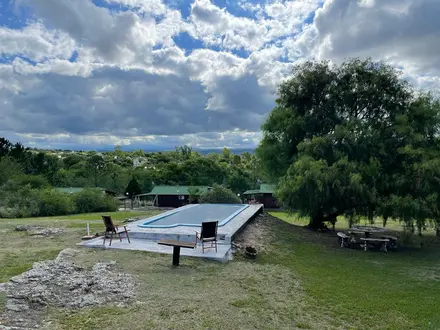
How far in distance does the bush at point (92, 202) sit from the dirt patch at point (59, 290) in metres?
22.9

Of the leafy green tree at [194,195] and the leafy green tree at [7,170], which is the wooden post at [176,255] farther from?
the leafy green tree at [7,170]

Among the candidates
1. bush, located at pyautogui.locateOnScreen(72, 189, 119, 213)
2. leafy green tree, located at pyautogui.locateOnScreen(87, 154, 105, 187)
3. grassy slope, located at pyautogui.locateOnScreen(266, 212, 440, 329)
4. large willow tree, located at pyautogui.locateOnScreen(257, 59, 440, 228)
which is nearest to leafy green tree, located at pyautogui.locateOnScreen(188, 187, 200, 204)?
bush, located at pyautogui.locateOnScreen(72, 189, 119, 213)

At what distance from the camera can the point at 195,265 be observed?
26.8ft

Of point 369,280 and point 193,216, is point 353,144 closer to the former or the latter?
point 369,280

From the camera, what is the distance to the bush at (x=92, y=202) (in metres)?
28.9

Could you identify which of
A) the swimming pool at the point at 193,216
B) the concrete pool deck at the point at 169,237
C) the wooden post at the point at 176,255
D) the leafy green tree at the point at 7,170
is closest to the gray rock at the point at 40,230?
the concrete pool deck at the point at 169,237

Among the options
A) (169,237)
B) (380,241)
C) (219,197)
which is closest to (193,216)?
(169,237)

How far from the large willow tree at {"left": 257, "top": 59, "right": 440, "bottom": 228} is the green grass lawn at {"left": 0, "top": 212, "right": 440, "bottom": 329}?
8.75ft

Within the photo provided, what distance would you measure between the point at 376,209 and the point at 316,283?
23.5 ft

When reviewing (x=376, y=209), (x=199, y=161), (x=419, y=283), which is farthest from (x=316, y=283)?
(x=199, y=161)

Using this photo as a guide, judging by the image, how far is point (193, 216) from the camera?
1562 centimetres

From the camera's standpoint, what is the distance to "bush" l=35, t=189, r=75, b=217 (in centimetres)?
2530

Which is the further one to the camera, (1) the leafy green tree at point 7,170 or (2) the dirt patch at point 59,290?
(1) the leafy green tree at point 7,170

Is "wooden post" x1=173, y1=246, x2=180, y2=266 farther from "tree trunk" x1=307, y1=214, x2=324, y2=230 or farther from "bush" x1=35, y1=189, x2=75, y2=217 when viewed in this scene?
"bush" x1=35, y1=189, x2=75, y2=217
